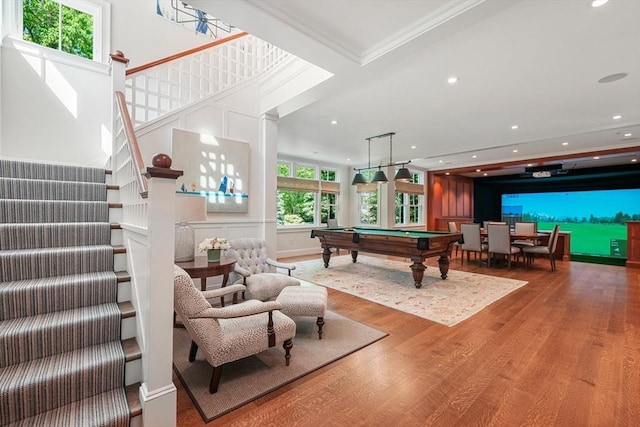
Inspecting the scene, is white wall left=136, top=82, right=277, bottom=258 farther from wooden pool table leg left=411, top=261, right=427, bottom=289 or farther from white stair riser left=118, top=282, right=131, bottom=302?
wooden pool table leg left=411, top=261, right=427, bottom=289

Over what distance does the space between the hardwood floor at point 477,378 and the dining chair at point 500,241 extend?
2549mm

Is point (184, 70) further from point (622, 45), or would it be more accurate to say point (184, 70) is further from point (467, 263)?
point (467, 263)

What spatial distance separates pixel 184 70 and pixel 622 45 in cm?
515

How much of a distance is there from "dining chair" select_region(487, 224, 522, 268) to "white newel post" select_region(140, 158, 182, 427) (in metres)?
6.64

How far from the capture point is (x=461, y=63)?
317cm

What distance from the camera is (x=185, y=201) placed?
2.83 m

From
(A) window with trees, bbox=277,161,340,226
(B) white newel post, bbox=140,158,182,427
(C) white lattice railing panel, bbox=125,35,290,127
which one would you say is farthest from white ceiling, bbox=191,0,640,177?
(A) window with trees, bbox=277,161,340,226

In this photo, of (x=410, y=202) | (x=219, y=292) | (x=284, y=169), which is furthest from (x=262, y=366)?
(x=410, y=202)

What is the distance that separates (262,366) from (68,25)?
18.4ft

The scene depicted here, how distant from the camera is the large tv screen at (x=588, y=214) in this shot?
9797mm

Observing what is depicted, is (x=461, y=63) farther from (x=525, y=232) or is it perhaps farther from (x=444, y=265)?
(x=525, y=232)

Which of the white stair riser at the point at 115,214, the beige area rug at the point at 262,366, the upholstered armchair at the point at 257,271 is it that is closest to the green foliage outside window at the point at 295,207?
the upholstered armchair at the point at 257,271

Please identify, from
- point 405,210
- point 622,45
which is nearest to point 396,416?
point 622,45

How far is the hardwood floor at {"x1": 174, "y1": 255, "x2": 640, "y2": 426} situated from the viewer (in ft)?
5.83
